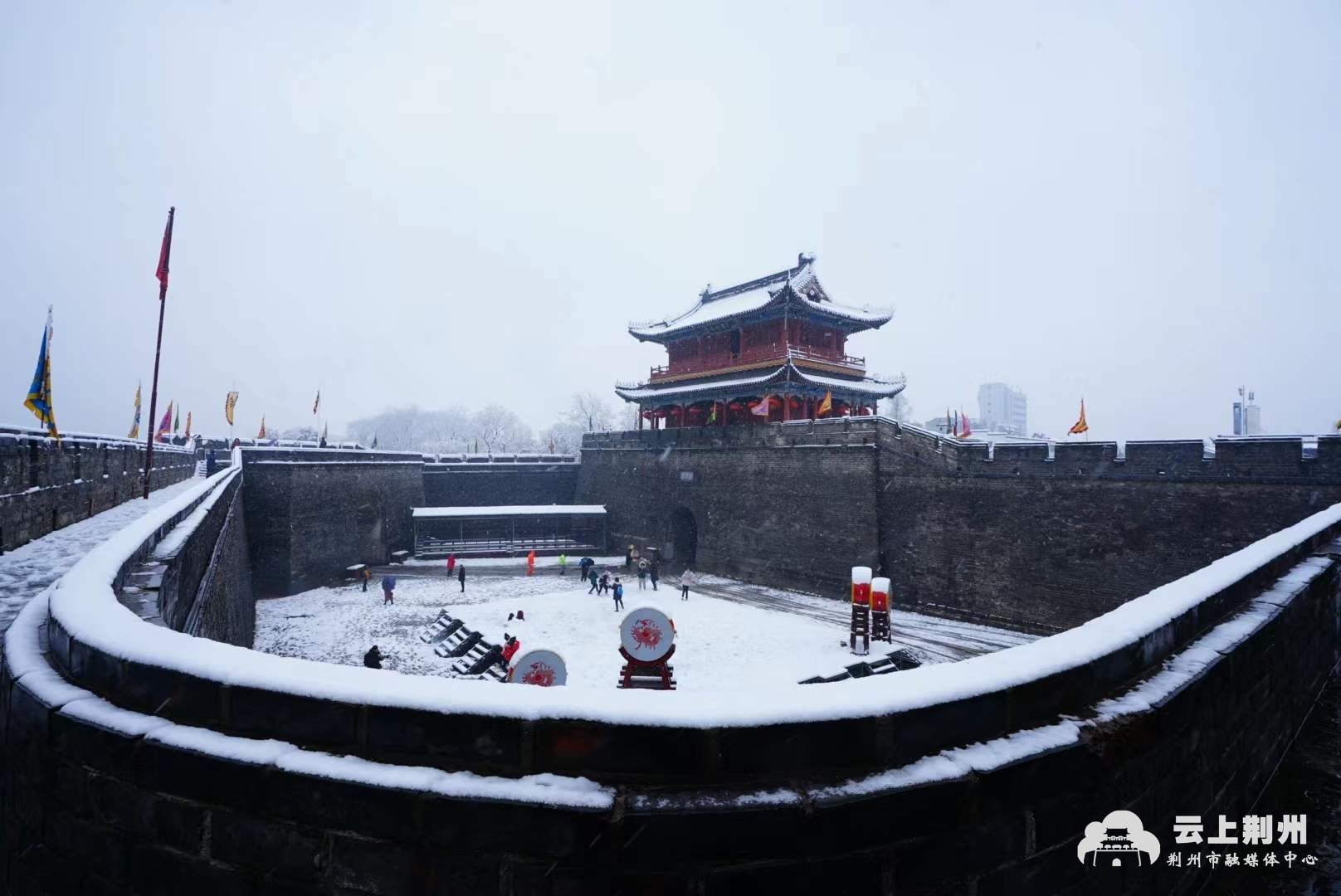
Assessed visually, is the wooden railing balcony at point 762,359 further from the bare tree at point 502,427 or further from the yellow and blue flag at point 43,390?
the bare tree at point 502,427

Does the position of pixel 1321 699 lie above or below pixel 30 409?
below

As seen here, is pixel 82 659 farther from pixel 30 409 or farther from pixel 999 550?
pixel 999 550

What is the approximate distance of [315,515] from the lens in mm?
A: 20953

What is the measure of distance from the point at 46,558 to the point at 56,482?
3.34 meters

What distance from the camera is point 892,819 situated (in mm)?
1743

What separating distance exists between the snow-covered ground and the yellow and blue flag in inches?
225

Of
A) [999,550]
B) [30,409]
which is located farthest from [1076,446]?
[30,409]

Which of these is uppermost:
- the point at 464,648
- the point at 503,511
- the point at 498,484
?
the point at 498,484

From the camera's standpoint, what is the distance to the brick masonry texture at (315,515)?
19672 mm

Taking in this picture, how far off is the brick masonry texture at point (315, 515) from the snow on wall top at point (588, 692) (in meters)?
20.0

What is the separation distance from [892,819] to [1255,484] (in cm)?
1551

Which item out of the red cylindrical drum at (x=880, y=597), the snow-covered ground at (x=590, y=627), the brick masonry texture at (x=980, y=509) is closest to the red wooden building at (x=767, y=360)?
the brick masonry texture at (x=980, y=509)

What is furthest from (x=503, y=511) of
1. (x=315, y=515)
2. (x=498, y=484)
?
(x=315, y=515)

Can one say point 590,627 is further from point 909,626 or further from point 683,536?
point 683,536
